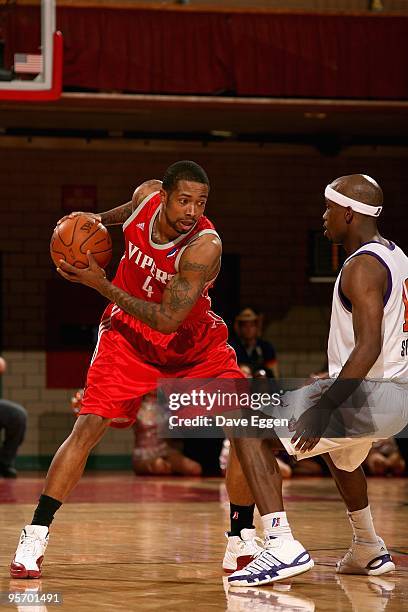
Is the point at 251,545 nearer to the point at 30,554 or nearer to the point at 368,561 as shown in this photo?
the point at 368,561

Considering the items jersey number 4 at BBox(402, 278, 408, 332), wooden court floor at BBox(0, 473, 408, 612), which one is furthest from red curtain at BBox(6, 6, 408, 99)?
jersey number 4 at BBox(402, 278, 408, 332)

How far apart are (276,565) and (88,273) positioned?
1.57m

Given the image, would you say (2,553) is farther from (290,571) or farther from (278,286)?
(278,286)

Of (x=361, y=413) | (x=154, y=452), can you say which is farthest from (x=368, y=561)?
(x=154, y=452)

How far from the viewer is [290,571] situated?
17.3 ft

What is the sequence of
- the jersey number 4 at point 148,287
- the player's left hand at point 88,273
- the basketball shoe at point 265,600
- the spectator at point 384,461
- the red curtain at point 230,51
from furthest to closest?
1. the spectator at point 384,461
2. the red curtain at point 230,51
3. the jersey number 4 at point 148,287
4. the player's left hand at point 88,273
5. the basketball shoe at point 265,600

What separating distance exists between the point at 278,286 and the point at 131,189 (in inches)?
86.8

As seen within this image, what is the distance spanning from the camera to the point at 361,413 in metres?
5.38

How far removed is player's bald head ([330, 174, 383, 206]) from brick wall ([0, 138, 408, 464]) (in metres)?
9.25

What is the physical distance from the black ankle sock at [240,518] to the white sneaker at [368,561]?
48cm

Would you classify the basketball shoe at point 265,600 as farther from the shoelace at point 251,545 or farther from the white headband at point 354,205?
the white headband at point 354,205

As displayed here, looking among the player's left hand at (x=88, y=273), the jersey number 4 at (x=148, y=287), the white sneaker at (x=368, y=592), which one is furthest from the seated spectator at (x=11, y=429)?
the white sneaker at (x=368, y=592)

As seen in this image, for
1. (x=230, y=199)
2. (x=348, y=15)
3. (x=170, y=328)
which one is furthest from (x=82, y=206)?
(x=170, y=328)

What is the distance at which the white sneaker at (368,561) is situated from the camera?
5707 mm
